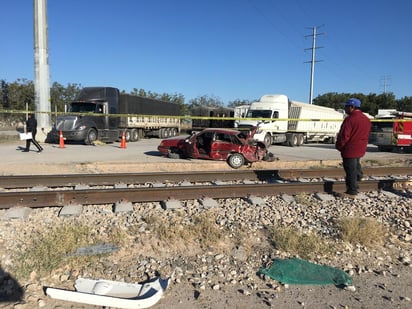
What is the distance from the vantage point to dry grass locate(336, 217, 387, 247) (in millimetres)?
4809

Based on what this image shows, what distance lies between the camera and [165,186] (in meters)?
8.04

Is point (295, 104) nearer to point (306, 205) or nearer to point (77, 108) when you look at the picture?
point (77, 108)

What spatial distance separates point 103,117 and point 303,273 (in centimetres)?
2034

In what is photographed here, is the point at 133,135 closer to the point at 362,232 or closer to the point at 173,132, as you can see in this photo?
the point at 173,132

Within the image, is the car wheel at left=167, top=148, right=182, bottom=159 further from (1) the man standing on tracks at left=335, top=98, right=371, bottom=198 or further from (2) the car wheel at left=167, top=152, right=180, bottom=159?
(1) the man standing on tracks at left=335, top=98, right=371, bottom=198

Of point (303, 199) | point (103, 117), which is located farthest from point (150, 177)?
point (103, 117)

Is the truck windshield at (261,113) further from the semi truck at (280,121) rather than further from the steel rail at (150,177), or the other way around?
the steel rail at (150,177)

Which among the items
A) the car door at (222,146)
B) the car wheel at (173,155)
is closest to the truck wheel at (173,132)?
the car wheel at (173,155)

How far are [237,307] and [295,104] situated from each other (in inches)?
1005

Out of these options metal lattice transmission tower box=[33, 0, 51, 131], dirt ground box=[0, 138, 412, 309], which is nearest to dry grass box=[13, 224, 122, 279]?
dirt ground box=[0, 138, 412, 309]

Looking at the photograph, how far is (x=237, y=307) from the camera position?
328 cm

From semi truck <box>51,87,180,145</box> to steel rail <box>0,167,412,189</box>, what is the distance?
11.4 m

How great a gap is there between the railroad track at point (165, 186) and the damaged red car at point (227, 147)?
2.60 meters

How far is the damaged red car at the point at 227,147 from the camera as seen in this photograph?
485 inches
